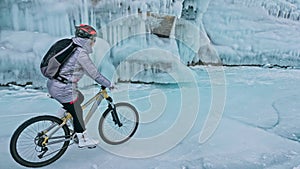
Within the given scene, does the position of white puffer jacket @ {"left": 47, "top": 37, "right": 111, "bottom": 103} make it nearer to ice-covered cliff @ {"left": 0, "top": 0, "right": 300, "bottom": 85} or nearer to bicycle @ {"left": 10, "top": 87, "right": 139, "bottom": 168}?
bicycle @ {"left": 10, "top": 87, "right": 139, "bottom": 168}

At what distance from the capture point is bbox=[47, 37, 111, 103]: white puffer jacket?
2057mm

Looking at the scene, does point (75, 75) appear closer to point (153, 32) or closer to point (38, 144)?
point (38, 144)

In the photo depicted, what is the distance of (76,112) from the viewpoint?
7.07 ft

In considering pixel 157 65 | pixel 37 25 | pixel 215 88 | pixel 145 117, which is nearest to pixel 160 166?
pixel 145 117

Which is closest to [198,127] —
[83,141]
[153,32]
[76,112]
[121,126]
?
[121,126]

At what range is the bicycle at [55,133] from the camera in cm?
211

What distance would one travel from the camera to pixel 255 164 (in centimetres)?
229

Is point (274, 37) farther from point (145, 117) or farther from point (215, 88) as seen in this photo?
point (145, 117)

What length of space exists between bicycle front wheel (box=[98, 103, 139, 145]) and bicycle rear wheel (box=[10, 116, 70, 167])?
0.40 m

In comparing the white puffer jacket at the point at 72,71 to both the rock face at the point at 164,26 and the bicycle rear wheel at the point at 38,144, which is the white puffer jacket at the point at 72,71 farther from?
the rock face at the point at 164,26

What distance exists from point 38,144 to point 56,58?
A: 741 millimetres

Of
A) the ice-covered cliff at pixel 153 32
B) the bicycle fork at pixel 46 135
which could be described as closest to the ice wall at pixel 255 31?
the ice-covered cliff at pixel 153 32

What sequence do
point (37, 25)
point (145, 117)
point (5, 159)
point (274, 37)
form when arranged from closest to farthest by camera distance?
point (5, 159) < point (145, 117) < point (37, 25) < point (274, 37)

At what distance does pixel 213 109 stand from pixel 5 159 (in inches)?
99.6
